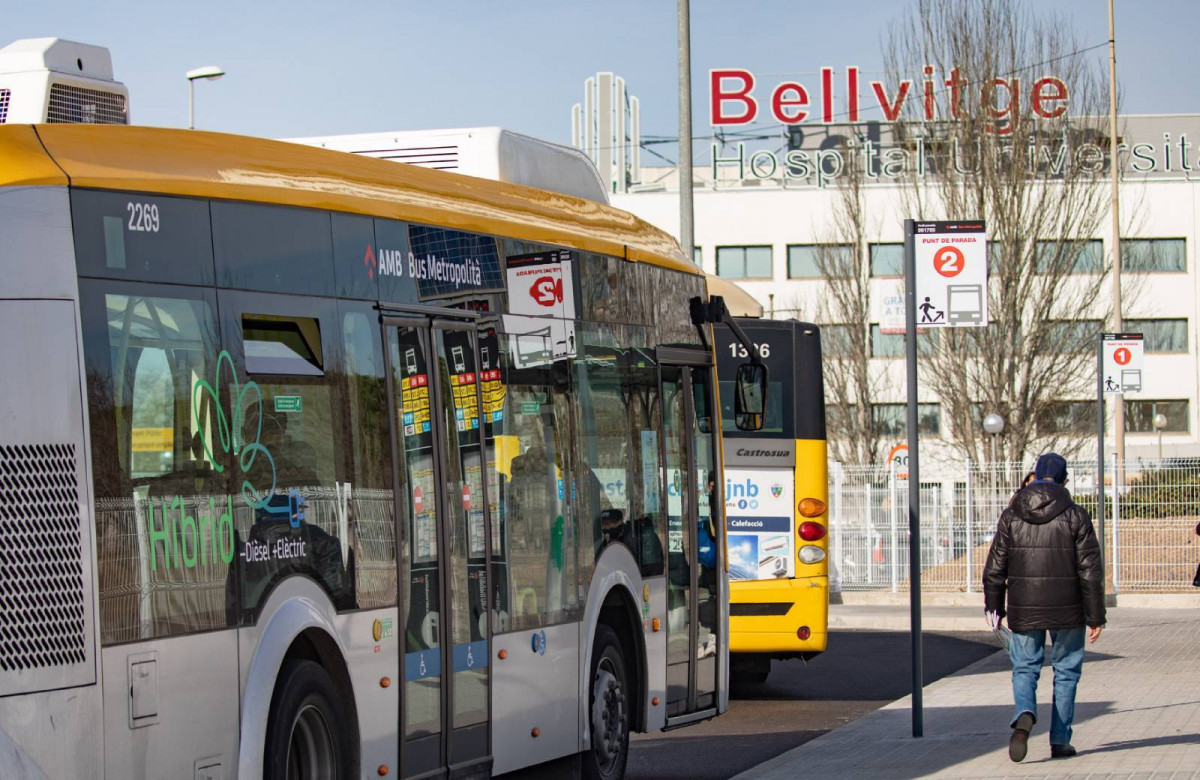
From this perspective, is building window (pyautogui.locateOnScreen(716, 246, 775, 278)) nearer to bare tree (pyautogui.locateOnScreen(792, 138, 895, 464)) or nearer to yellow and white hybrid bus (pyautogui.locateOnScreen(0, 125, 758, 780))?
bare tree (pyautogui.locateOnScreen(792, 138, 895, 464))

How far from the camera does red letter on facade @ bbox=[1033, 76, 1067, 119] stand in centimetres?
4153

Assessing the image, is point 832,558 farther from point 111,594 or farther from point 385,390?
point 111,594

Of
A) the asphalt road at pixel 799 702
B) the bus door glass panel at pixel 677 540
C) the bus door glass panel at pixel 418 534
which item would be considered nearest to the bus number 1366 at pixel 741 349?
the asphalt road at pixel 799 702

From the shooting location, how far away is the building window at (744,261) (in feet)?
200

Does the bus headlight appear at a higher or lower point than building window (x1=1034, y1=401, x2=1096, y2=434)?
higher

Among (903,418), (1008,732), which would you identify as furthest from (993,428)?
(1008,732)

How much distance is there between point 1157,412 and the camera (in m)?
60.0

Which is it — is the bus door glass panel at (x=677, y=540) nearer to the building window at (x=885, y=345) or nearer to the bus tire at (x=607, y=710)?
the bus tire at (x=607, y=710)

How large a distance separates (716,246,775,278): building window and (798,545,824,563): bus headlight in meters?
46.3

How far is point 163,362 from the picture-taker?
19.6 ft

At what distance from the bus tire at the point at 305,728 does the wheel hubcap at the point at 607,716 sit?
2832mm

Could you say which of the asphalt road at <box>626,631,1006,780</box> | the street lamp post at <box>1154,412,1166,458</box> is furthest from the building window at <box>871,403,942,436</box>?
the asphalt road at <box>626,631,1006,780</box>

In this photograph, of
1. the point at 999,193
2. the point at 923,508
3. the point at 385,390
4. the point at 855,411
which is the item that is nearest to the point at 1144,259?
the point at 855,411

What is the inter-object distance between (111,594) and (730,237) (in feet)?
184
